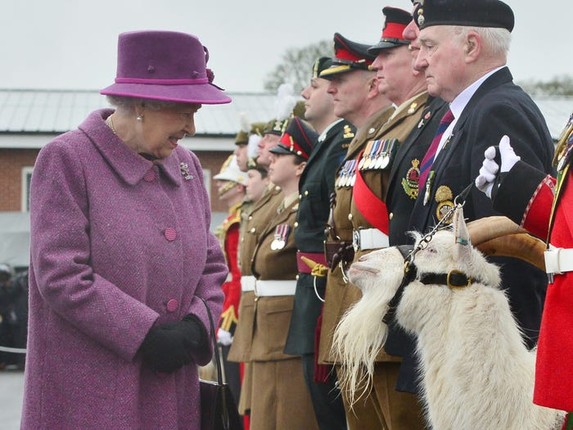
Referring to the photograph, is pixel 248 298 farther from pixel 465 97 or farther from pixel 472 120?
pixel 472 120

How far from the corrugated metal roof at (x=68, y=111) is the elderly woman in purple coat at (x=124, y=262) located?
74.3 ft

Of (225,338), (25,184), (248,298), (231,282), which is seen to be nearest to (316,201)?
(248,298)

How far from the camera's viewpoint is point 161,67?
465cm

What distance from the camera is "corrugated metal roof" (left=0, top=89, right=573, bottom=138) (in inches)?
1153

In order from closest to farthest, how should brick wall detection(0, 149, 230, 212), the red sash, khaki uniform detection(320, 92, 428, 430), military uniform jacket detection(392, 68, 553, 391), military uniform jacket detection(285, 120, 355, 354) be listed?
military uniform jacket detection(392, 68, 553, 391)
khaki uniform detection(320, 92, 428, 430)
the red sash
military uniform jacket detection(285, 120, 355, 354)
brick wall detection(0, 149, 230, 212)

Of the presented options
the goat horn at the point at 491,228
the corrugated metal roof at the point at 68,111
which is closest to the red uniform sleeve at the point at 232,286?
the goat horn at the point at 491,228

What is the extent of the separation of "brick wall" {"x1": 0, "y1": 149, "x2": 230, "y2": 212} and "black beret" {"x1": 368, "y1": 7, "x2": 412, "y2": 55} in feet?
74.8

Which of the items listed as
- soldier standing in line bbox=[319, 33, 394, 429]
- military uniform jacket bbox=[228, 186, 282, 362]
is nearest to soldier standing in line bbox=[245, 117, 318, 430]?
military uniform jacket bbox=[228, 186, 282, 362]

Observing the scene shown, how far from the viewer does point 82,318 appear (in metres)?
4.37

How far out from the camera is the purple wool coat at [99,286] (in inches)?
173

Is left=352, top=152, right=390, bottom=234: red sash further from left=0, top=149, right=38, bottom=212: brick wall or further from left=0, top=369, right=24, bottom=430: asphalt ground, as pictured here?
left=0, top=149, right=38, bottom=212: brick wall

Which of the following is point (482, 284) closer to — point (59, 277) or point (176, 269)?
point (176, 269)

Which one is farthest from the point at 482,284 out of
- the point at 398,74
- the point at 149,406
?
the point at 398,74

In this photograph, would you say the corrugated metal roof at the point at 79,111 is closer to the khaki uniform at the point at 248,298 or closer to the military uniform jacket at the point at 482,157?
the khaki uniform at the point at 248,298
